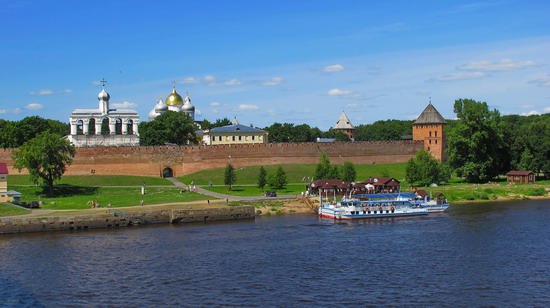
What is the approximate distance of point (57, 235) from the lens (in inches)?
1772

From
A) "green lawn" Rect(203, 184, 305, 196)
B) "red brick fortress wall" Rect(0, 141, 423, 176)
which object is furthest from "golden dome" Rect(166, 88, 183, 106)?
"green lawn" Rect(203, 184, 305, 196)

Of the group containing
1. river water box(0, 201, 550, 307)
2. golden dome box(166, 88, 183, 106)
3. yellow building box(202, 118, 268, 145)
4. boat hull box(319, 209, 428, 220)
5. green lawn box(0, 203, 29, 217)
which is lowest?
river water box(0, 201, 550, 307)

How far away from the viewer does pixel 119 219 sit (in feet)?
160

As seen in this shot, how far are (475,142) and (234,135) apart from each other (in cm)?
3423

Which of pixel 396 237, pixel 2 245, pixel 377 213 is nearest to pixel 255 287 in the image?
pixel 396 237

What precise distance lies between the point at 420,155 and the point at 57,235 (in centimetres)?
4081

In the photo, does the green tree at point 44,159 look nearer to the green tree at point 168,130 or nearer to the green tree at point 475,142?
the green tree at point 168,130

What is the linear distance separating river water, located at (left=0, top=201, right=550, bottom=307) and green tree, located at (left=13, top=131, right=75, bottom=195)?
17.8m

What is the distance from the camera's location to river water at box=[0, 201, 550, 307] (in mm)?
29031

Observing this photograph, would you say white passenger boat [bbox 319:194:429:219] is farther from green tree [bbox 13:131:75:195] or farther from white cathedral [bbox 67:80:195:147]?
white cathedral [bbox 67:80:195:147]

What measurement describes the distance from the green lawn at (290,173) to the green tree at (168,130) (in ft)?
44.4

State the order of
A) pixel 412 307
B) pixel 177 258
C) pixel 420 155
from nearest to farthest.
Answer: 1. pixel 412 307
2. pixel 177 258
3. pixel 420 155

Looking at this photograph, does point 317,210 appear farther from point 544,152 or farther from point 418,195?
point 544,152

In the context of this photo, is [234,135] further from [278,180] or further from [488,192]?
[488,192]
